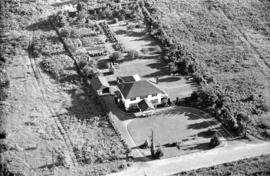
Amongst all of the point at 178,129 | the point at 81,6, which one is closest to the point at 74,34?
the point at 81,6

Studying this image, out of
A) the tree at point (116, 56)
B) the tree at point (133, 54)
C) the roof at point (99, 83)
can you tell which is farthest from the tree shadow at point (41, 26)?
the roof at point (99, 83)

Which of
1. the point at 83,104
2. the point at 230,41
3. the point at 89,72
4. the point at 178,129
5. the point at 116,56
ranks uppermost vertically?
the point at 230,41

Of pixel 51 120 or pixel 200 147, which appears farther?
pixel 51 120

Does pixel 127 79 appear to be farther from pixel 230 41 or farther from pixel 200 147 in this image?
pixel 230 41

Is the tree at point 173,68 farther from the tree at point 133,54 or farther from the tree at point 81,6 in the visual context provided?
the tree at point 81,6

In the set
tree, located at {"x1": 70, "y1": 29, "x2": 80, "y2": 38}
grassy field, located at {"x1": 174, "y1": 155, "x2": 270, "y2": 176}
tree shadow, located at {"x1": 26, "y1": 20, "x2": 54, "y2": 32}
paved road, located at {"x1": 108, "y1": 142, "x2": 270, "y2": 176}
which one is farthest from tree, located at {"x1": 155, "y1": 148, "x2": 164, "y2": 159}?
tree shadow, located at {"x1": 26, "y1": 20, "x2": 54, "y2": 32}

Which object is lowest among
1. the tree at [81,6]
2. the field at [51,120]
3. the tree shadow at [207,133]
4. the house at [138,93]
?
the field at [51,120]
